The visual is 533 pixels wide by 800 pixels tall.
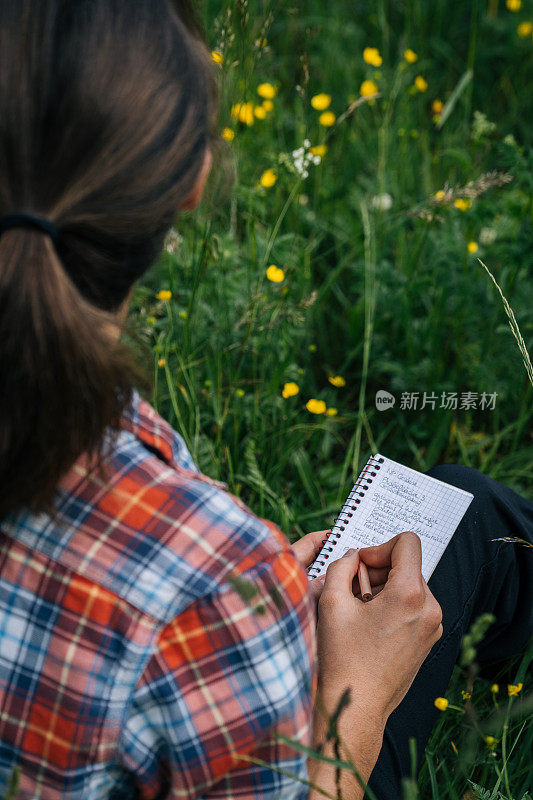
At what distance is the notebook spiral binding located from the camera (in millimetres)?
1233

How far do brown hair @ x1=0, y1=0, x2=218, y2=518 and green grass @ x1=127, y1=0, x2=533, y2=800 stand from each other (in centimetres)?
53

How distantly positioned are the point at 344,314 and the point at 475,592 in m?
1.05

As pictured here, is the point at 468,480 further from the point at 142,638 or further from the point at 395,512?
the point at 142,638

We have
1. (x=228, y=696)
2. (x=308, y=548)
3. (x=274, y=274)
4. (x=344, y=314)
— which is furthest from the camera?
(x=344, y=314)

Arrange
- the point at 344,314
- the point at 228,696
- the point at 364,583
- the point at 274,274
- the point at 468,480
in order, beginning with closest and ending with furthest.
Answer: the point at 228,696 → the point at 364,583 → the point at 468,480 → the point at 274,274 → the point at 344,314

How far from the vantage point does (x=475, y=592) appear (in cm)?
130

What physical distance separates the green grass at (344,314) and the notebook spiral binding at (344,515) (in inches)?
10.2

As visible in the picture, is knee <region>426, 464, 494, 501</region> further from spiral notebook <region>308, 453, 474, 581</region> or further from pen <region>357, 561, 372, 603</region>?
pen <region>357, 561, 372, 603</region>

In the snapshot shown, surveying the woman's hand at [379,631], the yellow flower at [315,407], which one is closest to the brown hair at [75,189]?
the woman's hand at [379,631]

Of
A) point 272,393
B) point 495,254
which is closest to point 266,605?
point 272,393

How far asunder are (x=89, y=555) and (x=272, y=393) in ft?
3.45

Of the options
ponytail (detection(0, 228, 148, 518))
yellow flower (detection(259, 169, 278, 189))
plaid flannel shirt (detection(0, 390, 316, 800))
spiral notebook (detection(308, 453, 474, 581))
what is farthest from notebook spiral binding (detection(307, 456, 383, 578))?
yellow flower (detection(259, 169, 278, 189))

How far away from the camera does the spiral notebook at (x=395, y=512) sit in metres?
1.26

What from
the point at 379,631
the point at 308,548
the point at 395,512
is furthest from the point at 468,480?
the point at 379,631
